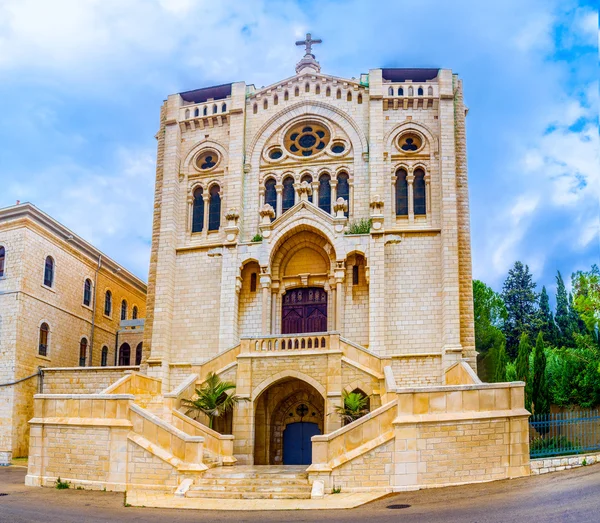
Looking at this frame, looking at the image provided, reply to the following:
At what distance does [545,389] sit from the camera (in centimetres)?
2438

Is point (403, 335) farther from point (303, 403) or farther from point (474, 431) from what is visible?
point (474, 431)

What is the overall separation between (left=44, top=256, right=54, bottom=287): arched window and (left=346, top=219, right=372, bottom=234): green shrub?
14.6 meters

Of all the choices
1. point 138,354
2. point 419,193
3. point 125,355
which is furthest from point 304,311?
point 125,355

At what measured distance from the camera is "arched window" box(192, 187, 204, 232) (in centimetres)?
2906

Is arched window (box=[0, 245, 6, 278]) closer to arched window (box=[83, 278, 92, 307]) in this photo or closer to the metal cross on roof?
arched window (box=[83, 278, 92, 307])

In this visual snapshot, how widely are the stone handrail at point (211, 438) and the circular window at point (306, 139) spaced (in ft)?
41.8

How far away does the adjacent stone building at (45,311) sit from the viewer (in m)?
29.4

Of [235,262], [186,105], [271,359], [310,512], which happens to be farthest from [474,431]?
[186,105]

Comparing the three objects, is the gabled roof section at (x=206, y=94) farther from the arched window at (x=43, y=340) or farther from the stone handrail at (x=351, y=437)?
the stone handrail at (x=351, y=437)

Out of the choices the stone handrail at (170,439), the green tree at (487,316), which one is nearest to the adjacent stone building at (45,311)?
the stone handrail at (170,439)

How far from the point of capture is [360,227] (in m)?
26.9

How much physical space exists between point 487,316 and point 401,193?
65.3 feet

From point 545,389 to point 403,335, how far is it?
17.1ft

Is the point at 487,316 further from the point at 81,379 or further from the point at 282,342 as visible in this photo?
the point at 81,379
